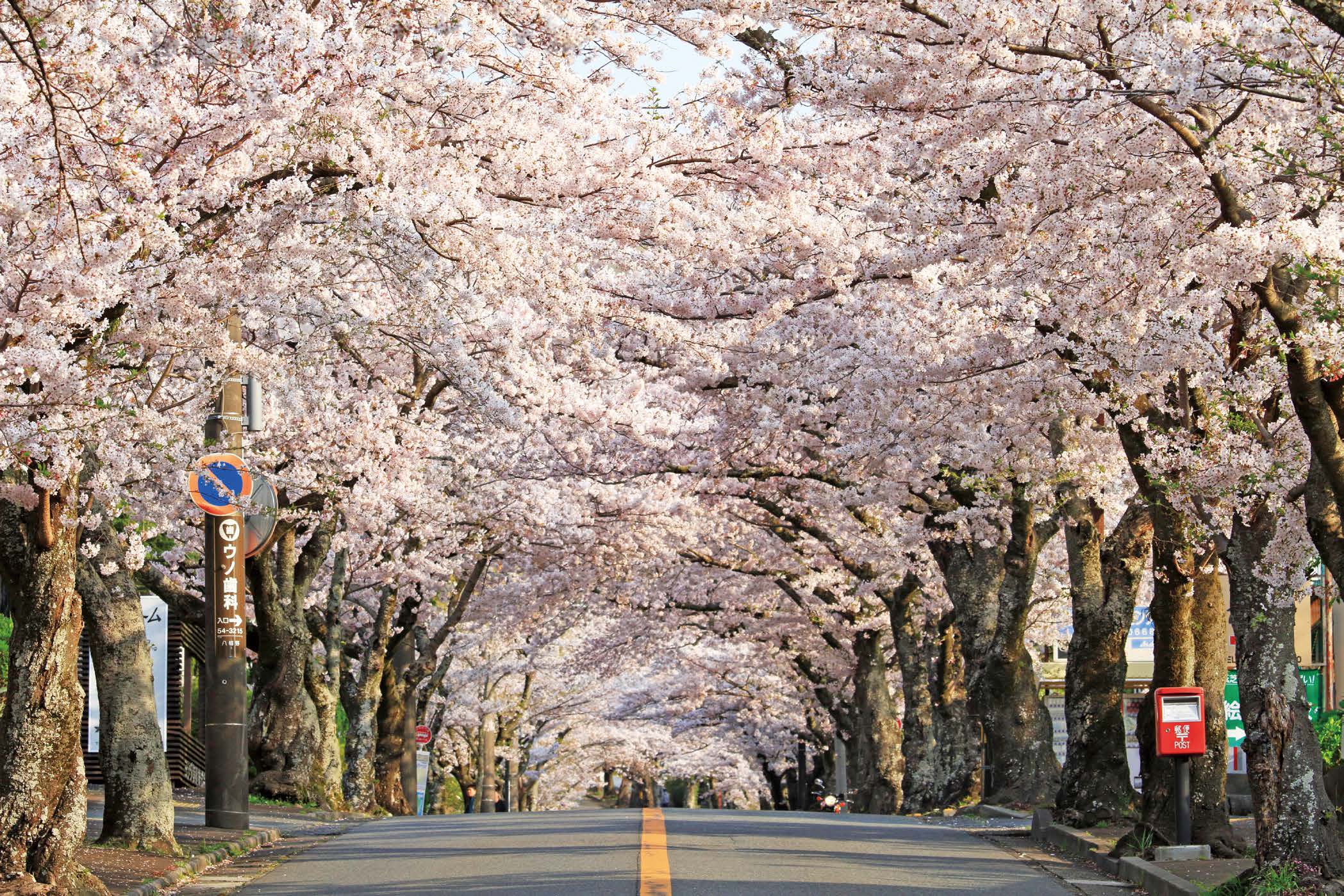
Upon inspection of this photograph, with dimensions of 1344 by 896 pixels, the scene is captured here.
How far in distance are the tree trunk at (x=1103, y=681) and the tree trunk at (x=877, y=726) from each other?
14528 mm

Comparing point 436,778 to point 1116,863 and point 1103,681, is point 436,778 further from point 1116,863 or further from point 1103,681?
point 1116,863

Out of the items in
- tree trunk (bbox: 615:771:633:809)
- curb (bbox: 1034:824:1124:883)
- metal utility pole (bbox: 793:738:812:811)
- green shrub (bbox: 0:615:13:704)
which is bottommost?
tree trunk (bbox: 615:771:633:809)

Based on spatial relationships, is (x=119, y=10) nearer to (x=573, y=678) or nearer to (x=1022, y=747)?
(x=1022, y=747)

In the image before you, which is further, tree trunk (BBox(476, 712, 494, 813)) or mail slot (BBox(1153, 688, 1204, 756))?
tree trunk (BBox(476, 712, 494, 813))

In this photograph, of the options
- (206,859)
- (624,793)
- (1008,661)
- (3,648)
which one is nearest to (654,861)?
(206,859)

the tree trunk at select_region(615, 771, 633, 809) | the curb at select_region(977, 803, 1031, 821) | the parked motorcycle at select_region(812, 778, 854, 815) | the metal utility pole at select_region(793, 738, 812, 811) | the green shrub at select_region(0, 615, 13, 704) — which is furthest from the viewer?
the tree trunk at select_region(615, 771, 633, 809)

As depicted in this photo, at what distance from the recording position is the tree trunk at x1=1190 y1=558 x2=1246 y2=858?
1302 cm

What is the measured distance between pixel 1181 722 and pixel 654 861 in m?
4.38

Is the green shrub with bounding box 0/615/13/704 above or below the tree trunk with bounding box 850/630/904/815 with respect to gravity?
above

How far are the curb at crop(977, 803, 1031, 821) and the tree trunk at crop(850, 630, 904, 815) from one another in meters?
9.77

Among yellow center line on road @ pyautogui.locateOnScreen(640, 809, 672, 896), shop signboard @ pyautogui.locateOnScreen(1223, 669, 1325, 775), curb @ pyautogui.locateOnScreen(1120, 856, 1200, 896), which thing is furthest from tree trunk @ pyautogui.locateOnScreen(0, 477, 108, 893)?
shop signboard @ pyautogui.locateOnScreen(1223, 669, 1325, 775)

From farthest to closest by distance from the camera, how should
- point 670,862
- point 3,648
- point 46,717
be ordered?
point 3,648 < point 670,862 < point 46,717

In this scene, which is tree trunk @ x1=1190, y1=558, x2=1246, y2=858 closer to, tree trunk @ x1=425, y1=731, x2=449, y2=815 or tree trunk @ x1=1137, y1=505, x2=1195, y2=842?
tree trunk @ x1=1137, y1=505, x2=1195, y2=842

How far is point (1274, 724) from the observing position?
10.5m
